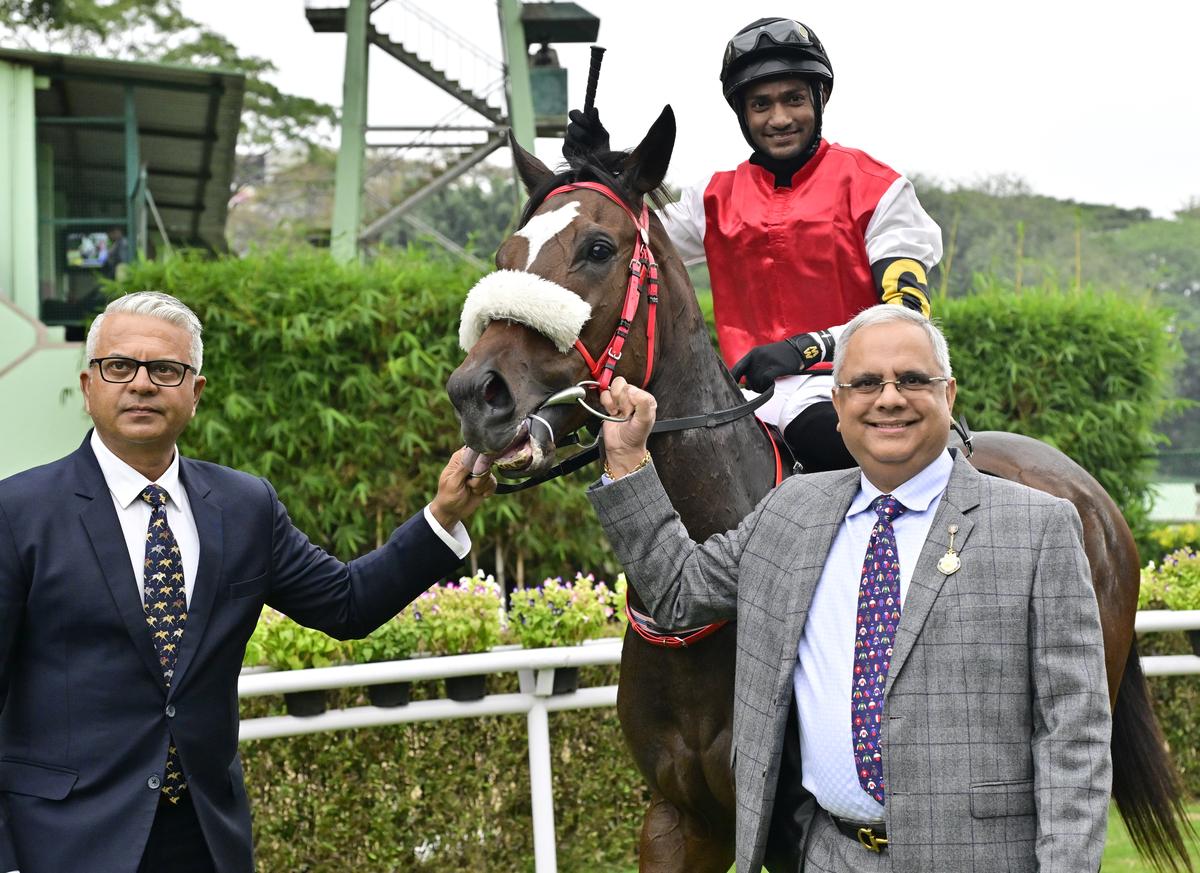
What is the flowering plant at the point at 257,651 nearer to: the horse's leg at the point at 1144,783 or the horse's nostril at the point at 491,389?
the horse's nostril at the point at 491,389

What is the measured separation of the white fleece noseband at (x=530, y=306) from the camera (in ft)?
7.57

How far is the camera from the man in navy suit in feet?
6.91

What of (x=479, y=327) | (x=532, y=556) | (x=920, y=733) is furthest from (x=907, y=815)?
(x=532, y=556)

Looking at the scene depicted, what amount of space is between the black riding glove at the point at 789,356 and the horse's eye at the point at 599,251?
54 centimetres

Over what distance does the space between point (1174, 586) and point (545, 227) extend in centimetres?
408

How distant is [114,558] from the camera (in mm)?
2188

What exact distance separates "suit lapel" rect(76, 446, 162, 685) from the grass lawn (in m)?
2.90

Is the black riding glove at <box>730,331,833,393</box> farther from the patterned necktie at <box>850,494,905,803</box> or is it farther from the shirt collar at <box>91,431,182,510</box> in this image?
the shirt collar at <box>91,431,182,510</box>

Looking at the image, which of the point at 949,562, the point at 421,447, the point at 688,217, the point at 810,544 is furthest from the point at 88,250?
the point at 949,562

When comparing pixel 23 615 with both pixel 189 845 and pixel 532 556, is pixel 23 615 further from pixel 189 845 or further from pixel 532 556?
pixel 532 556

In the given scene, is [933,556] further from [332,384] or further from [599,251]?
[332,384]

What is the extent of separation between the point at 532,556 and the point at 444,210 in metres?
27.5

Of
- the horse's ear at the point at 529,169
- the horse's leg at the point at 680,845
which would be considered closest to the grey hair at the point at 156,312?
the horse's ear at the point at 529,169

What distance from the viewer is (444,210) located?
33656 mm
